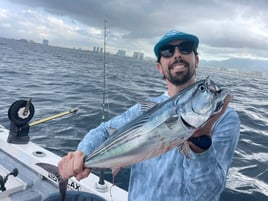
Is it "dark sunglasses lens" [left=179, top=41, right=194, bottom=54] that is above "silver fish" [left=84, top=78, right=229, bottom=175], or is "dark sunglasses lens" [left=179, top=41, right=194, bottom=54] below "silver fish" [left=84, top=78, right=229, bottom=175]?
above

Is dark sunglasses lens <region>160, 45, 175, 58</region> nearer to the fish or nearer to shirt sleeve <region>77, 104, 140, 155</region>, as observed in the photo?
shirt sleeve <region>77, 104, 140, 155</region>

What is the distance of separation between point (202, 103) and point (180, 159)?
0.97 meters

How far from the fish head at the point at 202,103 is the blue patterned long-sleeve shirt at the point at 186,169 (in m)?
0.36

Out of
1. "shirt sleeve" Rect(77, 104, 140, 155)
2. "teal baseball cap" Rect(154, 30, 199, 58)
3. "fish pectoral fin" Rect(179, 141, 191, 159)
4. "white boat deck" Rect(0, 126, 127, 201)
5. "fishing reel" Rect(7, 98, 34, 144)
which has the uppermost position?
"teal baseball cap" Rect(154, 30, 199, 58)

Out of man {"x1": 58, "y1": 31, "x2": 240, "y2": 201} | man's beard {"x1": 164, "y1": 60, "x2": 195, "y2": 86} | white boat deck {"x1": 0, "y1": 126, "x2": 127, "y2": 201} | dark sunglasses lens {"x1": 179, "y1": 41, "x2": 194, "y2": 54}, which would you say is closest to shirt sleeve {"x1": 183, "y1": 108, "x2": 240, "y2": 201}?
man {"x1": 58, "y1": 31, "x2": 240, "y2": 201}

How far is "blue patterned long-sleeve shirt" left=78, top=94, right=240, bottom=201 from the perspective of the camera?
2240 mm

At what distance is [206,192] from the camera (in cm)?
233

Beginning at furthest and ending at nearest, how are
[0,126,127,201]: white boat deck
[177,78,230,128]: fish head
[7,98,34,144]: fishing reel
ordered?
1. [7,98,34,144]: fishing reel
2. [0,126,127,201]: white boat deck
3. [177,78,230,128]: fish head

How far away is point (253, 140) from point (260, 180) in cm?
316

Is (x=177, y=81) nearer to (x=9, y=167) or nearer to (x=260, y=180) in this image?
(x=9, y=167)

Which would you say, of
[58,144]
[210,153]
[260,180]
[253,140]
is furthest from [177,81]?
[253,140]

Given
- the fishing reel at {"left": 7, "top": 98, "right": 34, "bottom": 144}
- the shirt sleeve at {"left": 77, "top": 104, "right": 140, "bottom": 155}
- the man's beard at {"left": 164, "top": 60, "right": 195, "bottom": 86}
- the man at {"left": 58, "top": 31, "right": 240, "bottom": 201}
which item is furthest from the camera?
the fishing reel at {"left": 7, "top": 98, "right": 34, "bottom": 144}

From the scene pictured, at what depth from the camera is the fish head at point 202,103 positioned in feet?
6.27

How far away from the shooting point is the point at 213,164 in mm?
2225
